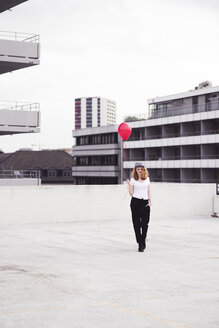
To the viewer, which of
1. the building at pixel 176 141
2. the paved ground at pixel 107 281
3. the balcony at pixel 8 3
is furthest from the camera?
the building at pixel 176 141

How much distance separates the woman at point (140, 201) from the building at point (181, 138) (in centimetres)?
5818

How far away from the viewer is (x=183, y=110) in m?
73.8

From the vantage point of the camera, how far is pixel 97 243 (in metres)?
11.4

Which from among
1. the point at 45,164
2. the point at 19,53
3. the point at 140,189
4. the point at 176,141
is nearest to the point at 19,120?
the point at 19,53

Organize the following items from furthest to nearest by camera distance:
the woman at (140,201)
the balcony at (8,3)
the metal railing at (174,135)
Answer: the metal railing at (174,135) → the balcony at (8,3) → the woman at (140,201)

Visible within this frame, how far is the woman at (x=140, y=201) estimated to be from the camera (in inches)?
404

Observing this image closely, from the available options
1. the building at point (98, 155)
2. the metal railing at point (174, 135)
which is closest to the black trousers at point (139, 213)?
the metal railing at point (174, 135)

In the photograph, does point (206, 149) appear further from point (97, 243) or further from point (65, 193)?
point (97, 243)

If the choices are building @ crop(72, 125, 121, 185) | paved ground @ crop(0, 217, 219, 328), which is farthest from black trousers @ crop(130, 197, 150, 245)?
building @ crop(72, 125, 121, 185)

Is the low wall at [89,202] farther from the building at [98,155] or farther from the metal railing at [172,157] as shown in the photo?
the building at [98,155]

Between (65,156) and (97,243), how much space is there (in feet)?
429

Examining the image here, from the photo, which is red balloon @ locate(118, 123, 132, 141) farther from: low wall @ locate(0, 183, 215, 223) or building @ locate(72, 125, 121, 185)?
building @ locate(72, 125, 121, 185)

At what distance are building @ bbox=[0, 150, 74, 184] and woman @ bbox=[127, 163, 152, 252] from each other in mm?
122984

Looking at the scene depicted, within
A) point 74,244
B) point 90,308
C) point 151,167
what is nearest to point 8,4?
point 74,244
